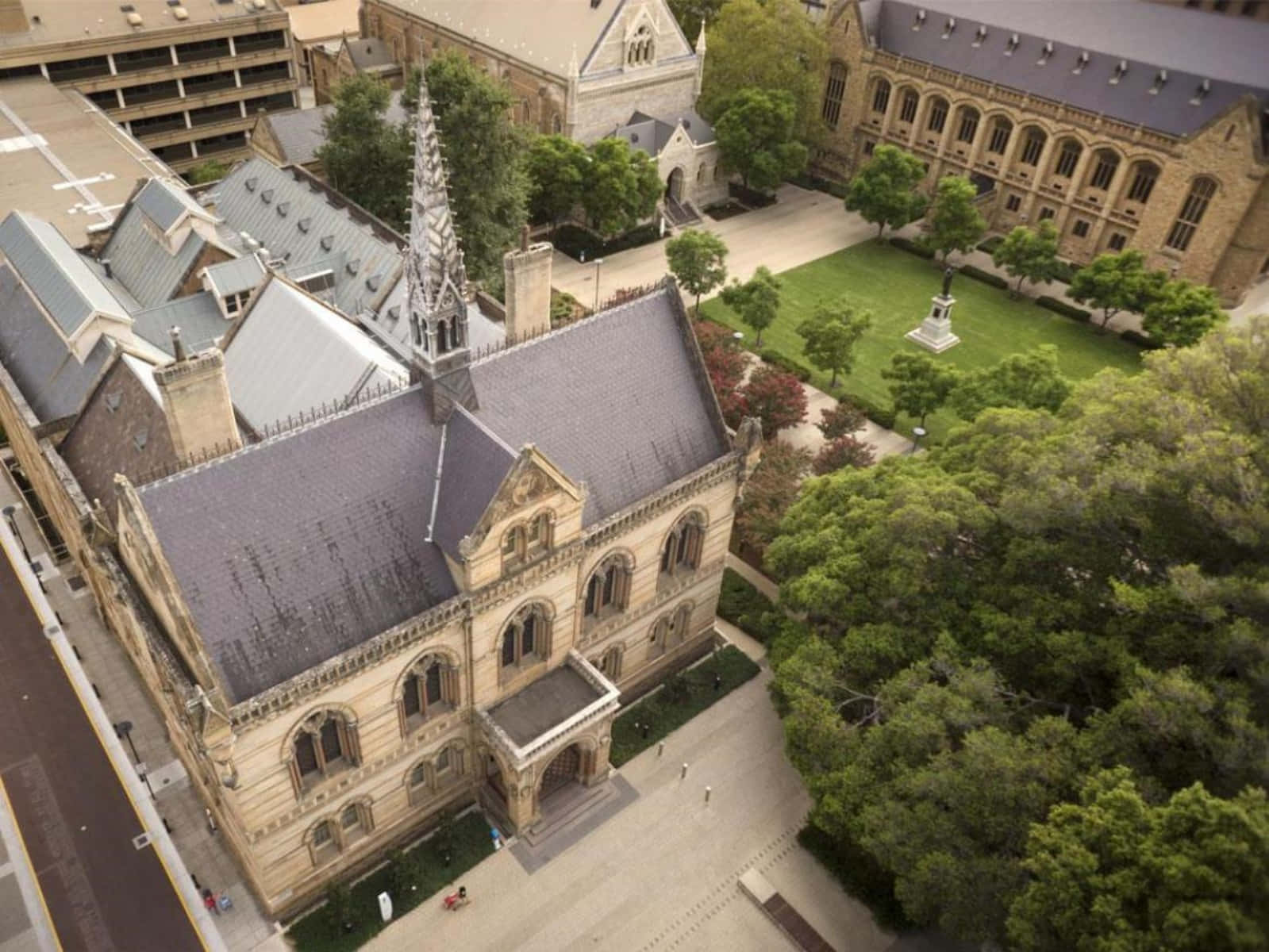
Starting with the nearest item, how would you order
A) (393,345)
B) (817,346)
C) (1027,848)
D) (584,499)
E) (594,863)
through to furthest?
1. (1027,848)
2. (584,499)
3. (594,863)
4. (393,345)
5. (817,346)

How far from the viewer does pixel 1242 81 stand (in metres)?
90.6

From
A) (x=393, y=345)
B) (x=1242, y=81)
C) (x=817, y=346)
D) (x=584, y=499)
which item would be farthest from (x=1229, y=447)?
(x=1242, y=81)

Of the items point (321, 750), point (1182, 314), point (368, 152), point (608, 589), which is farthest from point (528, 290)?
point (1182, 314)

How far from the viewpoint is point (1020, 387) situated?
219 ft

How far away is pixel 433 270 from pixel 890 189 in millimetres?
78096

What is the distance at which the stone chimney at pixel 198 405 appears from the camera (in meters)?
39.4

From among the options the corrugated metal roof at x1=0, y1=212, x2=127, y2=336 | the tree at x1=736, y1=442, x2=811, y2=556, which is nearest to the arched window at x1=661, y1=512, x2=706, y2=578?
the tree at x1=736, y1=442, x2=811, y2=556

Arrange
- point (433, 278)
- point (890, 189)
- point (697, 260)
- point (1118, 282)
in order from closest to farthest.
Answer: point (433, 278) < point (697, 260) < point (1118, 282) < point (890, 189)

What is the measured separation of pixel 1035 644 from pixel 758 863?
1820 cm

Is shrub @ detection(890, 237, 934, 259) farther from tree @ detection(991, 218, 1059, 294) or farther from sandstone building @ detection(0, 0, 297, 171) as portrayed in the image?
sandstone building @ detection(0, 0, 297, 171)

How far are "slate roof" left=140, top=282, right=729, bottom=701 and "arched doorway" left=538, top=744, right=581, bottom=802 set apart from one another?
1290 cm

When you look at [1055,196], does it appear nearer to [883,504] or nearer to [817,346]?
[817,346]

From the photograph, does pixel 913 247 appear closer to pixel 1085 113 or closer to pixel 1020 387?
pixel 1085 113

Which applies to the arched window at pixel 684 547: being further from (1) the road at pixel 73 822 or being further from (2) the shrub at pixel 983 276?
A: (2) the shrub at pixel 983 276
